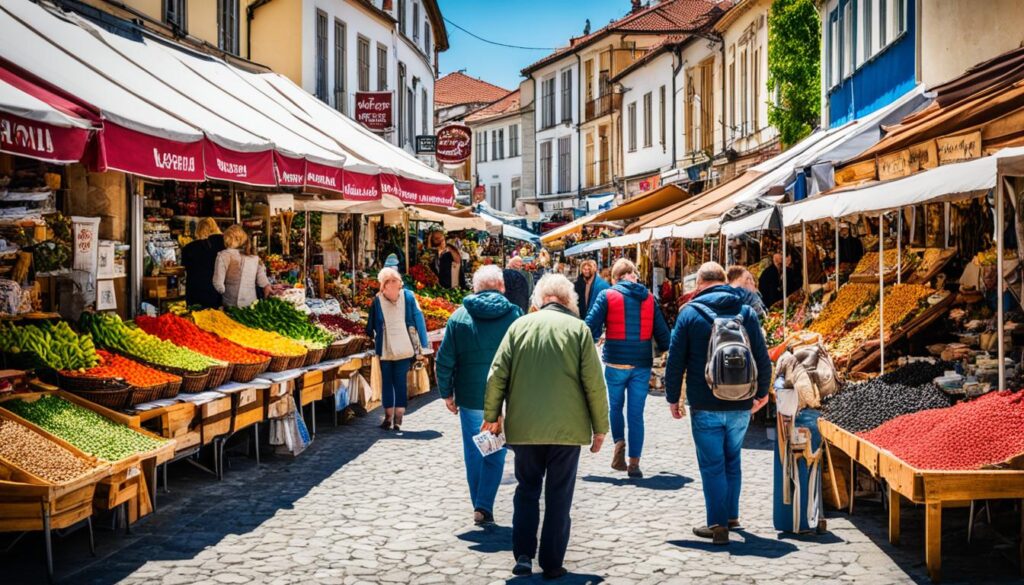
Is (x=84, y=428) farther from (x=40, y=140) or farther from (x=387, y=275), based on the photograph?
(x=387, y=275)

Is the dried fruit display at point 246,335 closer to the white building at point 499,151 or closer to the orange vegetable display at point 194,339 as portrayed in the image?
the orange vegetable display at point 194,339

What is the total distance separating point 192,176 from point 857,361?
6.53 m

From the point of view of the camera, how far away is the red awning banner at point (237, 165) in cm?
984

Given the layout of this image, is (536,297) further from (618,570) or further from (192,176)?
(192,176)

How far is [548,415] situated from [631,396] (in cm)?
343

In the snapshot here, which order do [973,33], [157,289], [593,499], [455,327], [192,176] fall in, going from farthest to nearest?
1. [973,33]
2. [157,289]
3. [192,176]
4. [593,499]
5. [455,327]

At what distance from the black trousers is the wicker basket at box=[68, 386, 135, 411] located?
11.2ft

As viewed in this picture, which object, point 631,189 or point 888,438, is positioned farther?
point 631,189

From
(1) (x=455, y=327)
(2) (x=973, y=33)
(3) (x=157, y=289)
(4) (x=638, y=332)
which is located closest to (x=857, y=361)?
(4) (x=638, y=332)

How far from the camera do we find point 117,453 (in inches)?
297

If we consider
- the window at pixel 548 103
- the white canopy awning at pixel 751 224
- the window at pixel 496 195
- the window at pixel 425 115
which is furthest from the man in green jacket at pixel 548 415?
the window at pixel 496 195

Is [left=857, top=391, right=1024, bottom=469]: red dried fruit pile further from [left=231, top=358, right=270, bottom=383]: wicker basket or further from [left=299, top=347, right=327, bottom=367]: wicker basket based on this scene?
[left=299, top=347, right=327, bottom=367]: wicker basket

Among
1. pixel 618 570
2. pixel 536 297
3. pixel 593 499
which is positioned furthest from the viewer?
pixel 593 499

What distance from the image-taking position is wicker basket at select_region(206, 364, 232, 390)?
9.48 m
